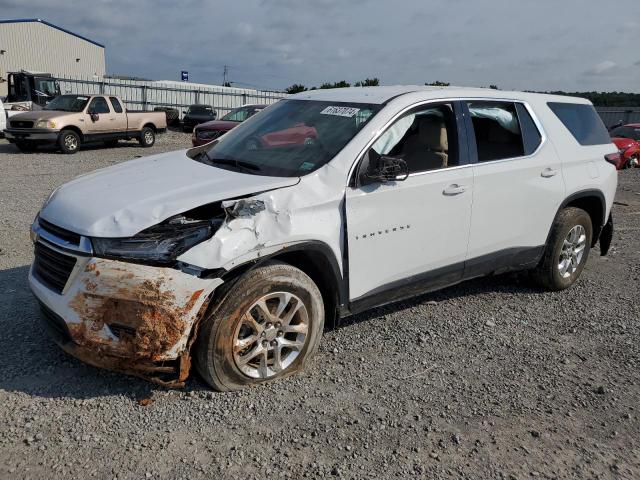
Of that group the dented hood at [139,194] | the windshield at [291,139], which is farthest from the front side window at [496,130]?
the dented hood at [139,194]

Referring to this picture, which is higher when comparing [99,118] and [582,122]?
[582,122]

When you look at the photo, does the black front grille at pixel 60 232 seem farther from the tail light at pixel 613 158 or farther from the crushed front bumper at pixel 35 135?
the crushed front bumper at pixel 35 135

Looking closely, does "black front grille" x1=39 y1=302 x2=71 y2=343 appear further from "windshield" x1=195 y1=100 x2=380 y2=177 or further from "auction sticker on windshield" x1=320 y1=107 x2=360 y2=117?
"auction sticker on windshield" x1=320 y1=107 x2=360 y2=117

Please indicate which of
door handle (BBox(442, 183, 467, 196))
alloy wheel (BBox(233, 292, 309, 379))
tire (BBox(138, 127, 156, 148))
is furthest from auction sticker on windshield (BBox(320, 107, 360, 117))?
tire (BBox(138, 127, 156, 148))

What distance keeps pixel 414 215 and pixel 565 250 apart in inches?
89.4

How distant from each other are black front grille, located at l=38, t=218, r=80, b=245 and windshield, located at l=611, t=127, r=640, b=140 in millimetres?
19469

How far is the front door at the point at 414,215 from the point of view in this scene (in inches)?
143

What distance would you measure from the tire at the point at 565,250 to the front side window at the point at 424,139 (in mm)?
1561

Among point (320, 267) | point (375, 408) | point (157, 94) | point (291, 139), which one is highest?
point (157, 94)

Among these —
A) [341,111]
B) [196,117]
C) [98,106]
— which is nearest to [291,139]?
[341,111]

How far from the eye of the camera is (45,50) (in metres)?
43.1

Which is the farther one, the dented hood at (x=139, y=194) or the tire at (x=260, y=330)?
the tire at (x=260, y=330)

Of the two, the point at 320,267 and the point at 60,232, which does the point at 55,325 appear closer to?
the point at 60,232

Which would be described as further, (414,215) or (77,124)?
(77,124)
